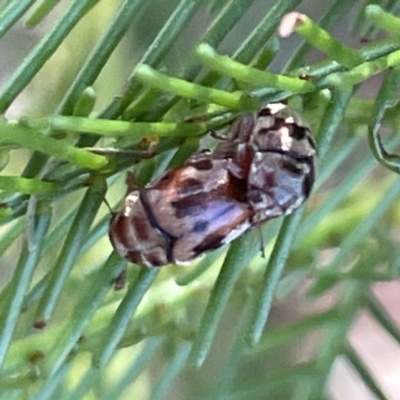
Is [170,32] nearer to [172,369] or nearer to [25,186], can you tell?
[25,186]

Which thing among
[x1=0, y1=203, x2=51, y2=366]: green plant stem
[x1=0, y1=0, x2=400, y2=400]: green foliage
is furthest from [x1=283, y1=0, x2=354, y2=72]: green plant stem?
[x1=0, y1=203, x2=51, y2=366]: green plant stem

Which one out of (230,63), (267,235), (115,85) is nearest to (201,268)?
(267,235)

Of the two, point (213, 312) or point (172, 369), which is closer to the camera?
point (213, 312)

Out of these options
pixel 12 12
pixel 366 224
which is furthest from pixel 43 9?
pixel 366 224

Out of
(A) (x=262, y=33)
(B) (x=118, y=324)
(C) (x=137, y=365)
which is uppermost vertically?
(A) (x=262, y=33)

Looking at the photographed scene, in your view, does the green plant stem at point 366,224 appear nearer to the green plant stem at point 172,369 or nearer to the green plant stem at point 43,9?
the green plant stem at point 172,369

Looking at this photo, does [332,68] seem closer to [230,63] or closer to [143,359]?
[230,63]

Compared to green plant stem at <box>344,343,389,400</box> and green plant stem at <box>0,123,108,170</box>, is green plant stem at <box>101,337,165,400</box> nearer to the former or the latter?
green plant stem at <box>344,343,389,400</box>

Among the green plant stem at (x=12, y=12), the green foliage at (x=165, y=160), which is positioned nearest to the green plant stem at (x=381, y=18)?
the green foliage at (x=165, y=160)
